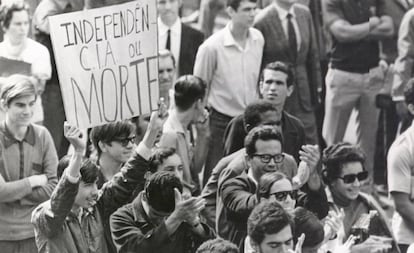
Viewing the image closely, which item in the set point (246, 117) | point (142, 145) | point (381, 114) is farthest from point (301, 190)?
point (381, 114)

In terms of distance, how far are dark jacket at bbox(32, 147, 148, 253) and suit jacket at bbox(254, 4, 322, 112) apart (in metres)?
3.10

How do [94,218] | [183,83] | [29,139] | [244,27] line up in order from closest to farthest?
1. [94,218]
2. [29,139]
3. [183,83]
4. [244,27]

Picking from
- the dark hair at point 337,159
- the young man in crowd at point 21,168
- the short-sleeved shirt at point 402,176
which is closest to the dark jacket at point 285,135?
the dark hair at point 337,159

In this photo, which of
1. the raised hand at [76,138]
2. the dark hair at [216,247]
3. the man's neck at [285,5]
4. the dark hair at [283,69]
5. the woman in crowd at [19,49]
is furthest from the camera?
the man's neck at [285,5]

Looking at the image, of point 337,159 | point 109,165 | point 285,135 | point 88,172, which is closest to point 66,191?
point 88,172

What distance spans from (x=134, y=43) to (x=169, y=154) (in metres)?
0.79

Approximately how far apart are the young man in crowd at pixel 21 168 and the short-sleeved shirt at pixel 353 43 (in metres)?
3.33

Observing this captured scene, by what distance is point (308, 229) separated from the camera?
12.8 meters

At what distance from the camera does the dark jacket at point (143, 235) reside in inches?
483

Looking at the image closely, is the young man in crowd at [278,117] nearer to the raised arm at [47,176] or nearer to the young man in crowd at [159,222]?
the raised arm at [47,176]

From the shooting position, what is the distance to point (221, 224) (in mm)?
13273

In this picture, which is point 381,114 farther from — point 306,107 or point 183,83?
point 183,83

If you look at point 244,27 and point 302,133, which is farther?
point 244,27

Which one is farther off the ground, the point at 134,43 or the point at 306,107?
the point at 134,43
